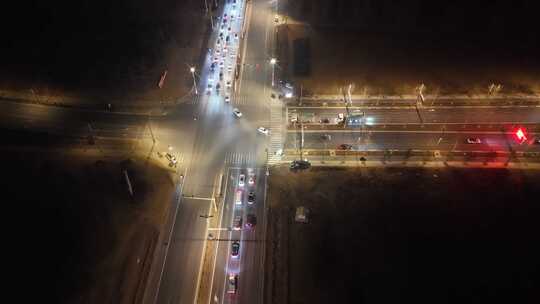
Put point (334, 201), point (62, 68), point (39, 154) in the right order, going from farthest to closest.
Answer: point (62, 68) → point (39, 154) → point (334, 201)

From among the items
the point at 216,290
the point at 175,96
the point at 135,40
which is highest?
the point at 135,40

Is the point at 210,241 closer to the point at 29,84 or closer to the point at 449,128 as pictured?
the point at 449,128

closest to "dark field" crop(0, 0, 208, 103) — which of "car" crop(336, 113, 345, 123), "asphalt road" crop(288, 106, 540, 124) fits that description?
"asphalt road" crop(288, 106, 540, 124)

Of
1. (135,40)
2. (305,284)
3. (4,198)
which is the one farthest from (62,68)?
(305,284)

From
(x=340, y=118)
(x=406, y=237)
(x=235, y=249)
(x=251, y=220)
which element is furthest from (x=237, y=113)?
(x=406, y=237)

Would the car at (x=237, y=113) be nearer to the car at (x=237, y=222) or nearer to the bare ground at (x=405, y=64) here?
the bare ground at (x=405, y=64)

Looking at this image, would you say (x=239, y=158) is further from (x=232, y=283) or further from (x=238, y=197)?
(x=232, y=283)

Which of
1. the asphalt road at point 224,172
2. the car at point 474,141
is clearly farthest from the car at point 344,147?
the car at point 474,141

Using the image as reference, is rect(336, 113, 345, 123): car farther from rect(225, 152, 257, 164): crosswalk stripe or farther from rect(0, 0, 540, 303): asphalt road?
rect(225, 152, 257, 164): crosswalk stripe

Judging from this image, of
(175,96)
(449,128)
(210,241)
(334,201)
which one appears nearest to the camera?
(210,241)
